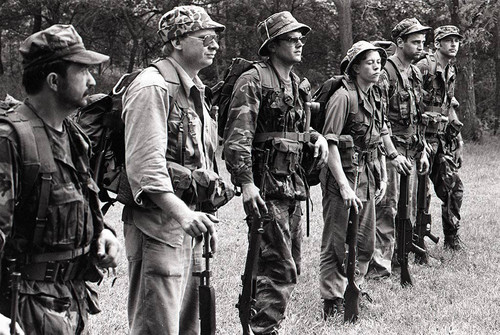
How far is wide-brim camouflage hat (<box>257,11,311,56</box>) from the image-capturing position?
566cm

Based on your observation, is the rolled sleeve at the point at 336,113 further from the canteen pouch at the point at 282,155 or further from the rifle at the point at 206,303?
the rifle at the point at 206,303

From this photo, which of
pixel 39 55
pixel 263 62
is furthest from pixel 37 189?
pixel 263 62

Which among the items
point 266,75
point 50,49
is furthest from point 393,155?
point 50,49

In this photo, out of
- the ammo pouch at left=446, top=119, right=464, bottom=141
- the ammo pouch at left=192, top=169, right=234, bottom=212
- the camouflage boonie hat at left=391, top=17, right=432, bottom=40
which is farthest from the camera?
the ammo pouch at left=446, top=119, right=464, bottom=141

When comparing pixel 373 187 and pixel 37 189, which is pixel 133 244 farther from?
pixel 373 187

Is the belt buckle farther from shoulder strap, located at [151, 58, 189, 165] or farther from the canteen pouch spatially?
the canteen pouch

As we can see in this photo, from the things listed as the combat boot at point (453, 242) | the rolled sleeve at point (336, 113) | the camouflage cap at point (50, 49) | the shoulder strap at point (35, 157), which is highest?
the camouflage cap at point (50, 49)

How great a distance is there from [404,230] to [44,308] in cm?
522

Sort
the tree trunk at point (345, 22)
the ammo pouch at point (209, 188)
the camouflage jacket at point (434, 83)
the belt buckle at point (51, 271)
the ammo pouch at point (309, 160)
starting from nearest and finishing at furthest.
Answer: the belt buckle at point (51, 271), the ammo pouch at point (209, 188), the ammo pouch at point (309, 160), the camouflage jacket at point (434, 83), the tree trunk at point (345, 22)

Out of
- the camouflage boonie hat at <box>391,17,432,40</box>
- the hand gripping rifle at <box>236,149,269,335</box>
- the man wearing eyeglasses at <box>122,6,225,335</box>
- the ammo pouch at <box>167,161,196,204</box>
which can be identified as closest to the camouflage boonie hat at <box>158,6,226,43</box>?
the man wearing eyeglasses at <box>122,6,225,335</box>

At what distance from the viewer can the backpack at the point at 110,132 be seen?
13.3 feet

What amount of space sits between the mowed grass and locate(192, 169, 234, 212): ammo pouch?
6.29 ft

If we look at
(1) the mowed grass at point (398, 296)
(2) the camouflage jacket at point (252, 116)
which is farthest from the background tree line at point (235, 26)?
(2) the camouflage jacket at point (252, 116)

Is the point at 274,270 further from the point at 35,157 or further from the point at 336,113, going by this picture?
the point at 35,157
